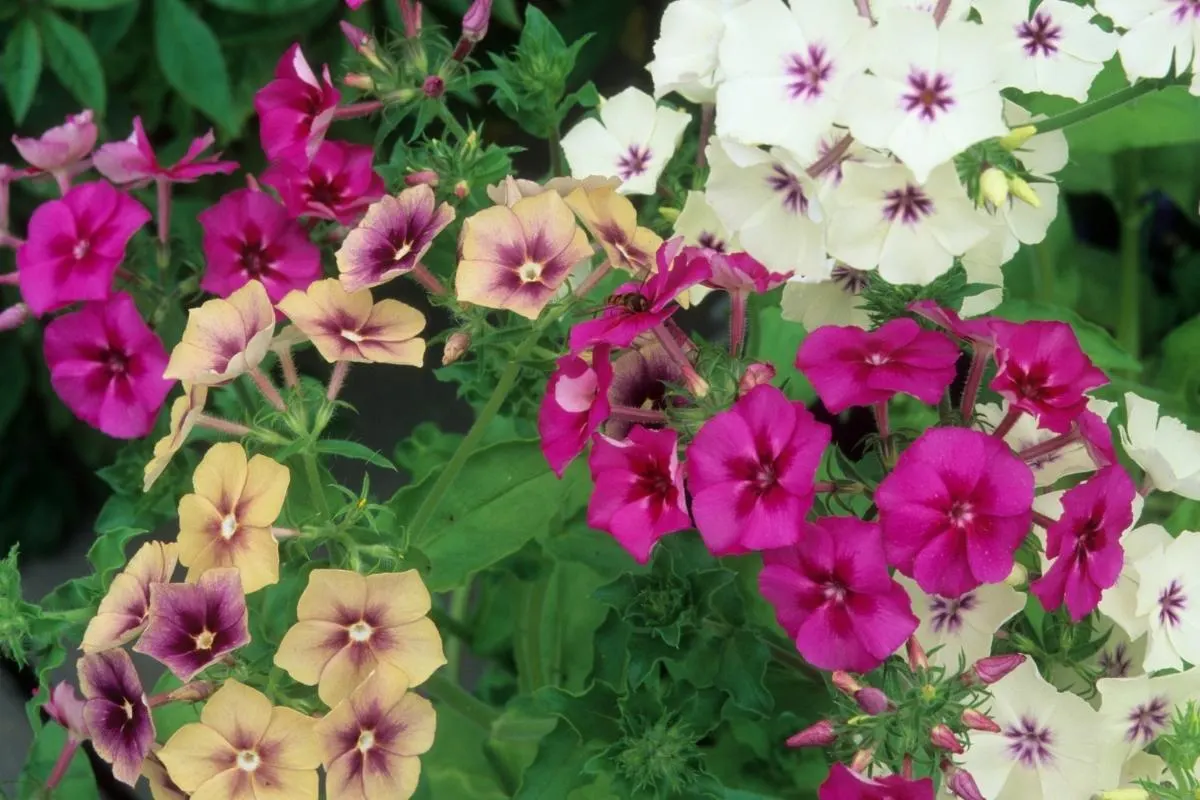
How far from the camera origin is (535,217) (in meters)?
0.66

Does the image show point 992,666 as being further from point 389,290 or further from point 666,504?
point 389,290

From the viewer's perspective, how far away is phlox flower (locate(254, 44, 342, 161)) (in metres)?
0.78

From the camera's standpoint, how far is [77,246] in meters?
0.81

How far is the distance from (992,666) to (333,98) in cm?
51

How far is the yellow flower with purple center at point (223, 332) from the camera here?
659 millimetres

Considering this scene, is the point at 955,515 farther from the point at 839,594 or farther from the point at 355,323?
the point at 355,323

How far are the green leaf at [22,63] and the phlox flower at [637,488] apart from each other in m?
0.85

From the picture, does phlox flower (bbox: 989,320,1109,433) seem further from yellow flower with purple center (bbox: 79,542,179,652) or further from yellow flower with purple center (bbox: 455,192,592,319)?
yellow flower with purple center (bbox: 79,542,179,652)

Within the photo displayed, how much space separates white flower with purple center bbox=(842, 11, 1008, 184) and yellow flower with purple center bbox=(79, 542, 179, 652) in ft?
1.35

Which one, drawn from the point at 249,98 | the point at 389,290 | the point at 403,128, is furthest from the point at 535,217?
the point at 389,290

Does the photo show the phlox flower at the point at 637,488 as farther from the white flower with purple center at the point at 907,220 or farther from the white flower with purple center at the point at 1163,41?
the white flower with purple center at the point at 1163,41

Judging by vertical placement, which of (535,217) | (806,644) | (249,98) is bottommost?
(249,98)

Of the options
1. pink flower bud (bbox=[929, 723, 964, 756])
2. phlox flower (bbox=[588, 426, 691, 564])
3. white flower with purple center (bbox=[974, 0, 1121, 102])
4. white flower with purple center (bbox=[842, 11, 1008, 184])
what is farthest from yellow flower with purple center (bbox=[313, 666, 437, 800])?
white flower with purple center (bbox=[974, 0, 1121, 102])

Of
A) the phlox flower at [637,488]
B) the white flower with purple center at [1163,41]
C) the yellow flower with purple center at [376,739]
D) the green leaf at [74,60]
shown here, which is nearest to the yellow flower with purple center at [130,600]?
the yellow flower with purple center at [376,739]
